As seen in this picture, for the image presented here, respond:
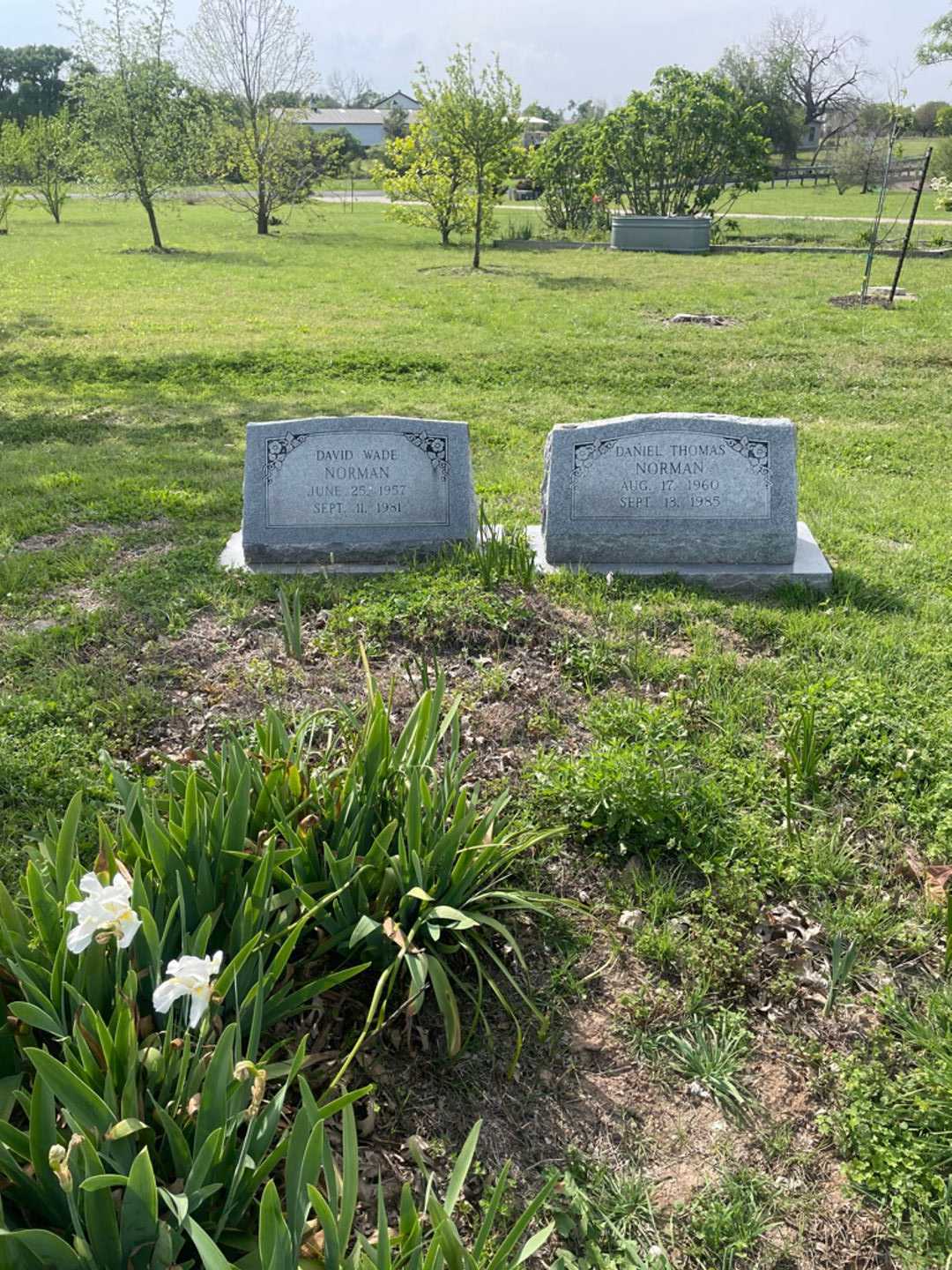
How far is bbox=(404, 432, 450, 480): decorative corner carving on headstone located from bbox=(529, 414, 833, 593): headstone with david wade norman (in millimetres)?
525

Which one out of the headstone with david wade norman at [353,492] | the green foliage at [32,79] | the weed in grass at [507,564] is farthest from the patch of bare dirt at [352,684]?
the green foliage at [32,79]

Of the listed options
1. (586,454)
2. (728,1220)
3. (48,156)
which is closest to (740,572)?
(586,454)

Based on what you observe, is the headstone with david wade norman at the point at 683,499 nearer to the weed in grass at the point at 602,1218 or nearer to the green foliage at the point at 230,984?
the green foliage at the point at 230,984

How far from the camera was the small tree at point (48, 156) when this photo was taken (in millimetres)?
26875

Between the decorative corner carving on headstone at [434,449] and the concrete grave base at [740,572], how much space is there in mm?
668

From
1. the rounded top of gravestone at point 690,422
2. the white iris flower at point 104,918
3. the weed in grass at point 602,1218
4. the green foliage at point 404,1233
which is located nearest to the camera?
the green foliage at point 404,1233

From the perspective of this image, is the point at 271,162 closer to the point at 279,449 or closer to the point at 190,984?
the point at 279,449

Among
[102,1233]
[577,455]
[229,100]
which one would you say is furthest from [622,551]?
[229,100]

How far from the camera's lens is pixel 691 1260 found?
6.93 feet

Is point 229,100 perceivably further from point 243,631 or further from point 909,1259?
point 909,1259

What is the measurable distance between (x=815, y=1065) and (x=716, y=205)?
34927 millimetres

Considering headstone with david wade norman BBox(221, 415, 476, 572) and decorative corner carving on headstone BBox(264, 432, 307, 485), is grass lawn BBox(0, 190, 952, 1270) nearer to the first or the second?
headstone with david wade norman BBox(221, 415, 476, 572)

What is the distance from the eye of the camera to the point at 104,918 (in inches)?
66.4

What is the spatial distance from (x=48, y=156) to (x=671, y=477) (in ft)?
90.9
